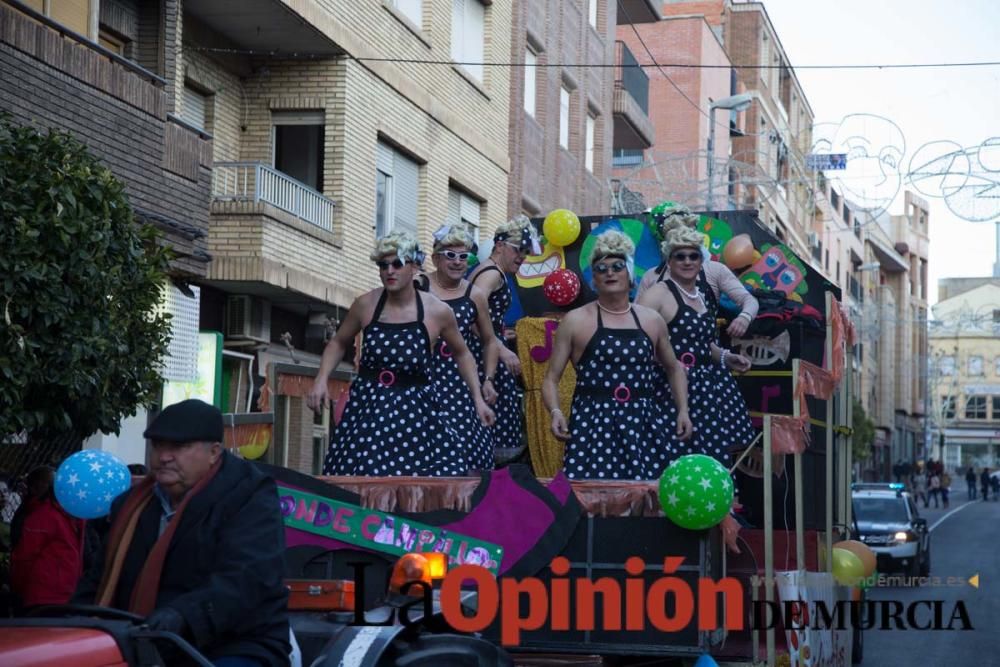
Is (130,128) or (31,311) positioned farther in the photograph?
(130,128)

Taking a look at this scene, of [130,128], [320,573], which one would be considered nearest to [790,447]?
[320,573]

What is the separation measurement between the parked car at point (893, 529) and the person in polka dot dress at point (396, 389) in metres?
18.1

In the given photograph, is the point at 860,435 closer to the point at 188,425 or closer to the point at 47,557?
the point at 47,557

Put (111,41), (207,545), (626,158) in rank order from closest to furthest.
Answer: (207,545)
(111,41)
(626,158)

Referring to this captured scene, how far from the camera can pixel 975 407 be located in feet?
440

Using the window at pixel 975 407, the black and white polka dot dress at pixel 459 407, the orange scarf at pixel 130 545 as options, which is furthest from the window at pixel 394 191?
the window at pixel 975 407

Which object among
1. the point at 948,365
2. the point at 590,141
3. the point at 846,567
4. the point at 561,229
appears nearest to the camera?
the point at 846,567

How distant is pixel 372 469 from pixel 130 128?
27.1ft

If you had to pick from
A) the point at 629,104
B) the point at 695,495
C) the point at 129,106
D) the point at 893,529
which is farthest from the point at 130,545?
the point at 629,104

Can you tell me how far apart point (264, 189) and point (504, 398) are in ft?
31.6

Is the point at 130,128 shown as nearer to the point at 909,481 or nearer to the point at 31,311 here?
the point at 31,311

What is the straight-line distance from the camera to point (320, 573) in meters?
7.22

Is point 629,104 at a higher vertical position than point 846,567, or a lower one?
higher

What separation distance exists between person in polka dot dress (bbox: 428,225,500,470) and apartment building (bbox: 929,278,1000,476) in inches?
4618
